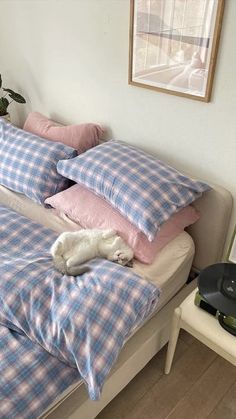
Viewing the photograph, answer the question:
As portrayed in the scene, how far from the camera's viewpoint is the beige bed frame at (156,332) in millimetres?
1063

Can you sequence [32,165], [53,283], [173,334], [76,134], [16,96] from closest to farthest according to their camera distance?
[53,283] → [173,334] → [32,165] → [76,134] → [16,96]

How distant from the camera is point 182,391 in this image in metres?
1.37

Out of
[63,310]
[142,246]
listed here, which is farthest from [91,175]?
[63,310]

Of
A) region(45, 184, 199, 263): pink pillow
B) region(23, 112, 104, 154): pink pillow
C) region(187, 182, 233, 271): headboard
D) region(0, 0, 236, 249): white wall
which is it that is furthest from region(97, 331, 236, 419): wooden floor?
region(23, 112, 104, 154): pink pillow

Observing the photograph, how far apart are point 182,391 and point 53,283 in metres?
0.77

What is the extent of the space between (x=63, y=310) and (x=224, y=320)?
55 cm

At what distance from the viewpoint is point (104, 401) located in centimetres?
118

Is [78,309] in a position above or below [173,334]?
above

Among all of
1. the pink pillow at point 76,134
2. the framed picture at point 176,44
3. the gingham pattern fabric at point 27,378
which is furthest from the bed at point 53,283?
the framed picture at point 176,44

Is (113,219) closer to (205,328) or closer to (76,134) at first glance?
(205,328)

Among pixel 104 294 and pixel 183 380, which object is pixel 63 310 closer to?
pixel 104 294

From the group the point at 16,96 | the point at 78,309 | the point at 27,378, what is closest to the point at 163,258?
the point at 78,309

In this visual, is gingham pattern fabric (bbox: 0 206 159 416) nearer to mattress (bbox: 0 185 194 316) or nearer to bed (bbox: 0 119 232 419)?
bed (bbox: 0 119 232 419)

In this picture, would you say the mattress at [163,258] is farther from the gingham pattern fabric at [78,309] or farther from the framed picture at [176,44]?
the framed picture at [176,44]
